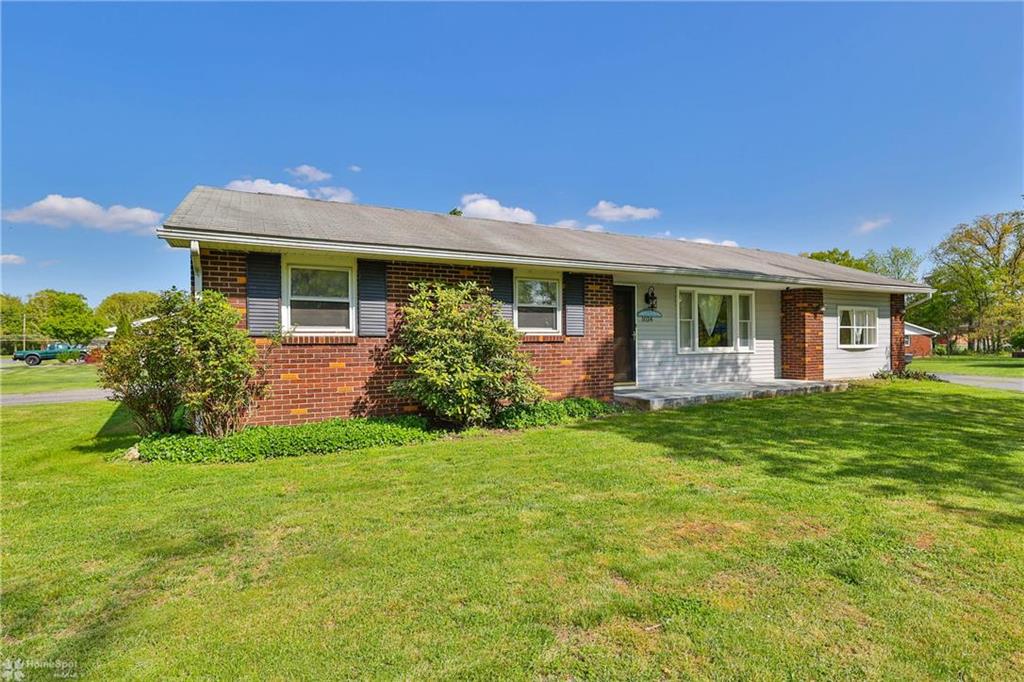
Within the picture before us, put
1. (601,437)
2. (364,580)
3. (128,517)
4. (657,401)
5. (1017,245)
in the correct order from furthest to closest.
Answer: (1017,245) → (657,401) → (601,437) → (128,517) → (364,580)

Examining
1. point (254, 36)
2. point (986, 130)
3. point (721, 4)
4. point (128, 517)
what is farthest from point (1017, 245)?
point (128, 517)

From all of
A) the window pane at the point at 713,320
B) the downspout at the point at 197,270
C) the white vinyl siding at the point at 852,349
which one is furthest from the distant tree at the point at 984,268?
the downspout at the point at 197,270

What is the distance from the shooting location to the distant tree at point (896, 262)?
47.5 m

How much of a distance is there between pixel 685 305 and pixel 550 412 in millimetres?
5268

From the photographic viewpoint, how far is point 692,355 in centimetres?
1112

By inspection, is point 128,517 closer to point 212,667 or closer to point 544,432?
point 212,667

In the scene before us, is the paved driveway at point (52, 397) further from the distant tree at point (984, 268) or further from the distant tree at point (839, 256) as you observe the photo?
the distant tree at point (839, 256)

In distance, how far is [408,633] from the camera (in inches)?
88.7

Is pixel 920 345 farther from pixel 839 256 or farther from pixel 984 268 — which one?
pixel 839 256

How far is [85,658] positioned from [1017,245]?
5314 cm

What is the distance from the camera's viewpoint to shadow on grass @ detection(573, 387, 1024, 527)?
4.39 metres

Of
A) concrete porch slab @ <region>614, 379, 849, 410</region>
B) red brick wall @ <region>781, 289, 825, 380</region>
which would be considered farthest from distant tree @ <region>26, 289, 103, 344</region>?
red brick wall @ <region>781, 289, 825, 380</region>

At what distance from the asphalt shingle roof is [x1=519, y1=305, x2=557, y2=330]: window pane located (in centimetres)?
98

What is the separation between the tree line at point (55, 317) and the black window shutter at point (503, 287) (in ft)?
118
